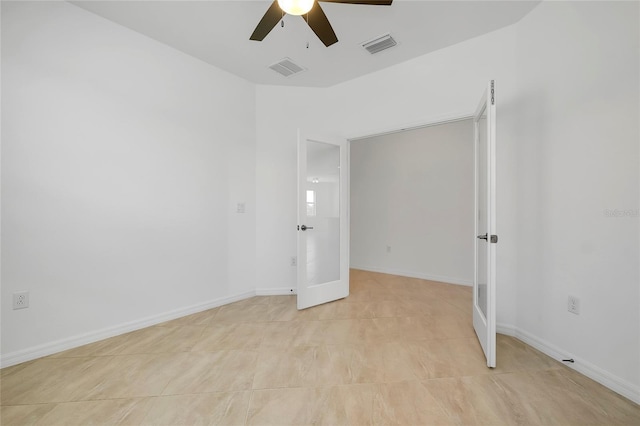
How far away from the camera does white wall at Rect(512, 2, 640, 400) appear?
5.76 ft

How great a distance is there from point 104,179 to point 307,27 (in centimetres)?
227

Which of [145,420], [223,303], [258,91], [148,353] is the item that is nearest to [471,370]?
[145,420]

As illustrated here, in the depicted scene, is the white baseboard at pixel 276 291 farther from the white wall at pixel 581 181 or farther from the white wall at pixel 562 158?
the white wall at pixel 581 181

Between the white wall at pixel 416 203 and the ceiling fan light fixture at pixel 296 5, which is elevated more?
the ceiling fan light fixture at pixel 296 5

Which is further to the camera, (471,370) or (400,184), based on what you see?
(400,184)

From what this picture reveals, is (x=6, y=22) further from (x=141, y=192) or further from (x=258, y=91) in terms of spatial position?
(x=258, y=91)

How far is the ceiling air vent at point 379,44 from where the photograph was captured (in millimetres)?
2812

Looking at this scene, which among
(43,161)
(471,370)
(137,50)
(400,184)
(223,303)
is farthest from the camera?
(400,184)

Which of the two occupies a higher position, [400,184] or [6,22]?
[6,22]

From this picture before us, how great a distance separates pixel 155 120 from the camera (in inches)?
113

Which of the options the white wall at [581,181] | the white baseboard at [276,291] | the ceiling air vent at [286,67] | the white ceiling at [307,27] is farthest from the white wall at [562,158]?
the white baseboard at [276,291]

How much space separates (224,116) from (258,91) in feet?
2.18

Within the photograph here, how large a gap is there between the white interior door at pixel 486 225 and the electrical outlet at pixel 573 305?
1.80 feet

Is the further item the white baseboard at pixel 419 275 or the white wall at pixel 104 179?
the white baseboard at pixel 419 275
